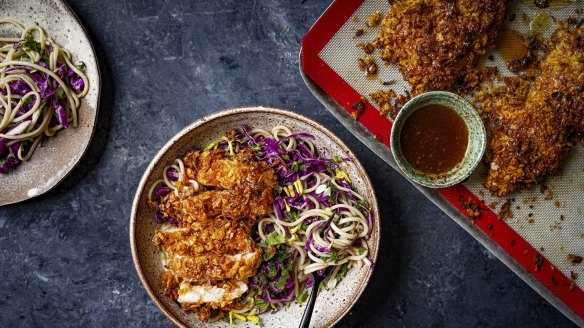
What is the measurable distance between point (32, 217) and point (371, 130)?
3398mm

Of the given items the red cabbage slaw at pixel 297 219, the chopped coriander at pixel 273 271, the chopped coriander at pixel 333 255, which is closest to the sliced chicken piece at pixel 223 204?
the red cabbage slaw at pixel 297 219

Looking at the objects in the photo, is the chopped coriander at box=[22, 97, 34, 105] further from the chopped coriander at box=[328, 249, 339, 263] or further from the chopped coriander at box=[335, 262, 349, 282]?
the chopped coriander at box=[335, 262, 349, 282]

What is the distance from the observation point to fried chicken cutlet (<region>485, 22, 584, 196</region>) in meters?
3.76

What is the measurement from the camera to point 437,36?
372 centimetres

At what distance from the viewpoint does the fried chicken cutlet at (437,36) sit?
368 centimetres

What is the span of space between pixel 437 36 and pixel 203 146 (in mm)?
2292

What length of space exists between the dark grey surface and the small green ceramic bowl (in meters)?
0.36

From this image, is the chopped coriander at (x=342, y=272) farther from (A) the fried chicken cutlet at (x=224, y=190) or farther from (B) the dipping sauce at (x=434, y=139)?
(B) the dipping sauce at (x=434, y=139)

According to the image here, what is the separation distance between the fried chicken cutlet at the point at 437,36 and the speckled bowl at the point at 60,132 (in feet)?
8.90

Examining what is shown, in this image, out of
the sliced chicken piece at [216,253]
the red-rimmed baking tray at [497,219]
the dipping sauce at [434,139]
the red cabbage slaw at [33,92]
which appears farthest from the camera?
the red cabbage slaw at [33,92]

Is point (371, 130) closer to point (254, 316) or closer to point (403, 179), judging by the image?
point (403, 179)

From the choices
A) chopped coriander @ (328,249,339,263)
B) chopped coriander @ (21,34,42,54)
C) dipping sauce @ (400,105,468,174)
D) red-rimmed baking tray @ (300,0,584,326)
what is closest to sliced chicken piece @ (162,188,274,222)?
chopped coriander @ (328,249,339,263)

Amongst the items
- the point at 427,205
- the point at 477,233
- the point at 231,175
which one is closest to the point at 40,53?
the point at 231,175

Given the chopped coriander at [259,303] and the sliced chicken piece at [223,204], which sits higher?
the sliced chicken piece at [223,204]
